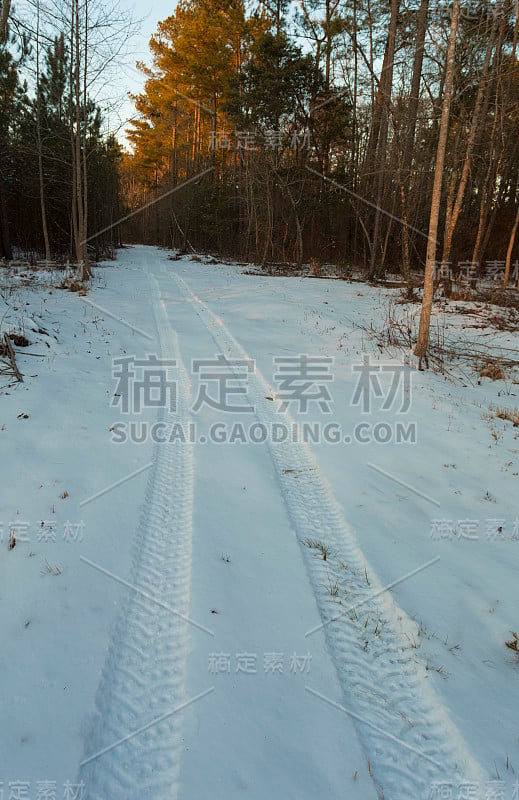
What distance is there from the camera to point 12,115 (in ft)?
54.1

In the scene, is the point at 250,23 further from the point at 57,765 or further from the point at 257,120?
the point at 57,765

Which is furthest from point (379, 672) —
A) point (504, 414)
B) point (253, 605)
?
point (504, 414)

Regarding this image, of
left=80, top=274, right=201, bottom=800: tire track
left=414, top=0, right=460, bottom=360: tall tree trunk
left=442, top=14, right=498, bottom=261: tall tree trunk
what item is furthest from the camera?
left=442, top=14, right=498, bottom=261: tall tree trunk

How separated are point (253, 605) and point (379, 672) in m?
0.81

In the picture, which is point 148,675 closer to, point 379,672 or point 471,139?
point 379,672

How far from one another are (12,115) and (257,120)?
1034cm

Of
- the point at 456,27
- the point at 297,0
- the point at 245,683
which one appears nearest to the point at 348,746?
the point at 245,683

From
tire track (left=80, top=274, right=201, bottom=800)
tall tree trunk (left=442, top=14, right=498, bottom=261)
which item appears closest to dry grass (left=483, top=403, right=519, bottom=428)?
tire track (left=80, top=274, right=201, bottom=800)

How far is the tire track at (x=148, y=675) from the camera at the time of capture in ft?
5.84

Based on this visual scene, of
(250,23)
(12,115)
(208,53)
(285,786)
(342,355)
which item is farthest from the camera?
(208,53)

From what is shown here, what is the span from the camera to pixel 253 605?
8.68ft

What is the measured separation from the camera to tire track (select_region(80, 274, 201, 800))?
70.1 inches

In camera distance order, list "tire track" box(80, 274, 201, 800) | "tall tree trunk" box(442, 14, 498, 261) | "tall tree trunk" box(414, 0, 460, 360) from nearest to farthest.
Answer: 1. "tire track" box(80, 274, 201, 800)
2. "tall tree trunk" box(414, 0, 460, 360)
3. "tall tree trunk" box(442, 14, 498, 261)

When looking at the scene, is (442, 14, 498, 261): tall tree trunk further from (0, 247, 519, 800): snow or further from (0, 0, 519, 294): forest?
(0, 247, 519, 800): snow
